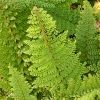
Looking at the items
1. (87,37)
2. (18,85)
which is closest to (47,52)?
(18,85)

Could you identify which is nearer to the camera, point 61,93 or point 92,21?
point 61,93

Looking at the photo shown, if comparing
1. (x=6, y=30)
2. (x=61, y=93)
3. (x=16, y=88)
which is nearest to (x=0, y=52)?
(x=6, y=30)

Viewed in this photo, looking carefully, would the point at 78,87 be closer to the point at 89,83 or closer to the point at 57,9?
the point at 89,83

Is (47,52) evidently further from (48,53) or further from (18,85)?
(18,85)

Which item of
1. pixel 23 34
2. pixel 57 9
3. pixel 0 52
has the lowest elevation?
pixel 0 52

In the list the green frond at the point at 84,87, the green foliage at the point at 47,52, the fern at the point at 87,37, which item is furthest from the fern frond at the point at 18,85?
the fern at the point at 87,37

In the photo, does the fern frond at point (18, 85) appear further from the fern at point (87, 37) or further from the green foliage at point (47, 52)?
the fern at point (87, 37)

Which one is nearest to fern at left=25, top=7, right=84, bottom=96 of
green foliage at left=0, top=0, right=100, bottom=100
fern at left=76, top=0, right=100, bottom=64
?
green foliage at left=0, top=0, right=100, bottom=100
